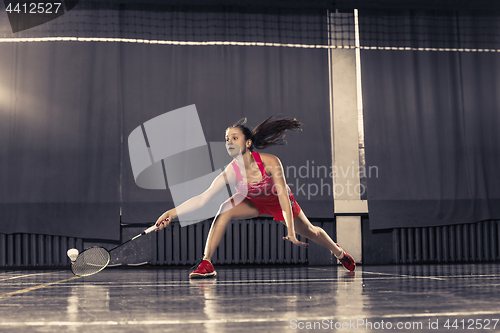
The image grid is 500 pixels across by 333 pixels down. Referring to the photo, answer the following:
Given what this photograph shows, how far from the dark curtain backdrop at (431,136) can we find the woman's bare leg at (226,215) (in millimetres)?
2730

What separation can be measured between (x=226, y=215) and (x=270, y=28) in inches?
133

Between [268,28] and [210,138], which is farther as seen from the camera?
[268,28]

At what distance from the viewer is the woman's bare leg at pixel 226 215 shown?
10.8 feet

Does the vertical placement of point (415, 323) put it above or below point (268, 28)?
below

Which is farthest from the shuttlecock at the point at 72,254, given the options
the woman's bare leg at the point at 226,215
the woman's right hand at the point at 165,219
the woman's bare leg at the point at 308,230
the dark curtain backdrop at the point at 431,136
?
the dark curtain backdrop at the point at 431,136

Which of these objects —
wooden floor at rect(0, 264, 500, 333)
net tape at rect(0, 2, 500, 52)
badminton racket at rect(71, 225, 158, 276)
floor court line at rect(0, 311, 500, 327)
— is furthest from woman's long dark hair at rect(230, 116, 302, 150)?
net tape at rect(0, 2, 500, 52)

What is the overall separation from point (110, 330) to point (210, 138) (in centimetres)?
452

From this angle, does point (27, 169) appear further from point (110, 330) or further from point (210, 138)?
point (110, 330)

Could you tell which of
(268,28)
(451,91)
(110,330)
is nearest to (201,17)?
(268,28)

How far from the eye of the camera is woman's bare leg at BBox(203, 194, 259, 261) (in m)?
3.28

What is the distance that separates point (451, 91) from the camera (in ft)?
19.7

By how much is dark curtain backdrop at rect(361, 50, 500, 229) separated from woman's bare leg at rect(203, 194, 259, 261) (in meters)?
2.73

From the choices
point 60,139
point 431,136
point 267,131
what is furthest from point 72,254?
point 431,136

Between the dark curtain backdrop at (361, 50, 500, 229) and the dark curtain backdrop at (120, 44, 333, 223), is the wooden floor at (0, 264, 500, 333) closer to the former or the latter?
the dark curtain backdrop at (120, 44, 333, 223)
